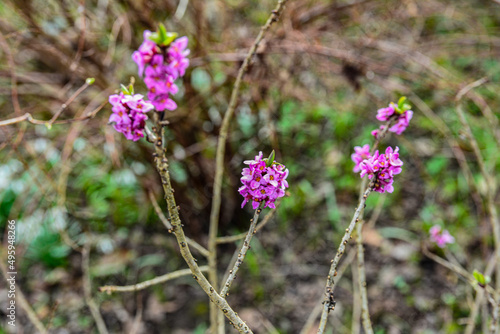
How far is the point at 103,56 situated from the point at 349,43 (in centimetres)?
164

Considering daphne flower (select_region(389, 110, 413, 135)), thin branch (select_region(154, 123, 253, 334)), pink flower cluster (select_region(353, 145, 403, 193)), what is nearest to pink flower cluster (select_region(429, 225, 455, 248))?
daphne flower (select_region(389, 110, 413, 135))

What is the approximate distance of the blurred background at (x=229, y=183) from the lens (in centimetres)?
206

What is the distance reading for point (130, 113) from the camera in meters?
0.75

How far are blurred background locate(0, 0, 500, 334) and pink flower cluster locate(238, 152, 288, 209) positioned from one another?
1096 millimetres

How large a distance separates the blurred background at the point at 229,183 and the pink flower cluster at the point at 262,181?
1.10m

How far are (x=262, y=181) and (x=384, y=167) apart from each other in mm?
276

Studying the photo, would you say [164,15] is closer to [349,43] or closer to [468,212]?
[349,43]

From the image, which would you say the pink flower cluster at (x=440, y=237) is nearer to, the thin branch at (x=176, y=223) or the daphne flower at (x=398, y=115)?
the daphne flower at (x=398, y=115)

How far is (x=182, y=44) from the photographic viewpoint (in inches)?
30.9

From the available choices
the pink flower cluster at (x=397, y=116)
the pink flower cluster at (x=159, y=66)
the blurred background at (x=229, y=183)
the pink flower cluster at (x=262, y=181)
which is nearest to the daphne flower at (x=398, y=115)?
the pink flower cluster at (x=397, y=116)

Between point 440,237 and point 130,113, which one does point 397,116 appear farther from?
point 440,237

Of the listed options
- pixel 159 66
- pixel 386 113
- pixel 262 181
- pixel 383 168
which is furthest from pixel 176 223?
pixel 386 113

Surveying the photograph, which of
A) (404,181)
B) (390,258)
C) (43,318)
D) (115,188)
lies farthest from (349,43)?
(43,318)

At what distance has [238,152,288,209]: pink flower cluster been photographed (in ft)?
2.53
